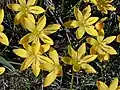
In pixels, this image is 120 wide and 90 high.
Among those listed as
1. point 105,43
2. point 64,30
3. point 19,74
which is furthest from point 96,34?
point 19,74

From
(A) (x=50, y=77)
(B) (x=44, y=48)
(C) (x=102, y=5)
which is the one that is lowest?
(A) (x=50, y=77)

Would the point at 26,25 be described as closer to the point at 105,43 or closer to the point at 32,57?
the point at 32,57

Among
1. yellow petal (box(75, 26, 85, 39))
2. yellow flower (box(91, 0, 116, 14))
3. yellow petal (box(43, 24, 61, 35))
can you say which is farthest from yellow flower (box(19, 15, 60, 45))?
yellow flower (box(91, 0, 116, 14))

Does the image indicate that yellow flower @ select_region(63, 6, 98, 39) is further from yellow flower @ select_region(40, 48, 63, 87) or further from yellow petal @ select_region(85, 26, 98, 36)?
yellow flower @ select_region(40, 48, 63, 87)

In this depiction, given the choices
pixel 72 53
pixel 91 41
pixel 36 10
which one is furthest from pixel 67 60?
pixel 36 10

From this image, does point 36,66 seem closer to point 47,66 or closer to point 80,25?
point 47,66

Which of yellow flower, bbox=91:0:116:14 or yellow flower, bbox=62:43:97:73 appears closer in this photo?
yellow flower, bbox=62:43:97:73

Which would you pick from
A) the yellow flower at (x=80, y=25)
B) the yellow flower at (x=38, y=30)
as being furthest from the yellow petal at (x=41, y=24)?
the yellow flower at (x=80, y=25)
